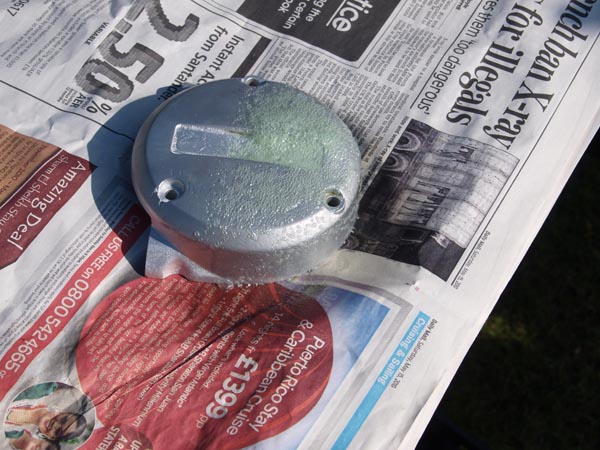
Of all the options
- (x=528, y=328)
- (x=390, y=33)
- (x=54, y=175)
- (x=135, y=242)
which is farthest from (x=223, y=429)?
(x=528, y=328)

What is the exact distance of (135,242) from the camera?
2.31ft

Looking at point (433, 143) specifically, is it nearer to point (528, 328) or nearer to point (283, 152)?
point (283, 152)

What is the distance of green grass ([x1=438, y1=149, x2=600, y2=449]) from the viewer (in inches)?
44.2

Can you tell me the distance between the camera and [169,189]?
649 mm

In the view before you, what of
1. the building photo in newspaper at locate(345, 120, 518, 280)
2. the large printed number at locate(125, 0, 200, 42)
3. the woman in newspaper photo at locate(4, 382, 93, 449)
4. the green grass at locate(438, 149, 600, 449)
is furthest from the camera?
the green grass at locate(438, 149, 600, 449)

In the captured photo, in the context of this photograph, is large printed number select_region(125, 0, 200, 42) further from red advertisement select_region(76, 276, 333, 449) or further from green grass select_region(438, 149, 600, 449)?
green grass select_region(438, 149, 600, 449)

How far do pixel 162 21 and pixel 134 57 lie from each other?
6 cm

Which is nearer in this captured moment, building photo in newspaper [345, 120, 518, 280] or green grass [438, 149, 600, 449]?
building photo in newspaper [345, 120, 518, 280]

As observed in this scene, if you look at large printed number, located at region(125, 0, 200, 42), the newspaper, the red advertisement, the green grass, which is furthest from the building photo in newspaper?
the green grass

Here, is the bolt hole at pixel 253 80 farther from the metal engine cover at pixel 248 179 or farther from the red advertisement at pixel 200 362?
the red advertisement at pixel 200 362

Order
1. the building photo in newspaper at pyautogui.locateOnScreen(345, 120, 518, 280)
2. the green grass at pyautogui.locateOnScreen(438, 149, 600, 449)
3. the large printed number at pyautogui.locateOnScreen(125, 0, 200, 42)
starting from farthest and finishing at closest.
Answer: the green grass at pyautogui.locateOnScreen(438, 149, 600, 449) < the large printed number at pyautogui.locateOnScreen(125, 0, 200, 42) < the building photo in newspaper at pyautogui.locateOnScreen(345, 120, 518, 280)

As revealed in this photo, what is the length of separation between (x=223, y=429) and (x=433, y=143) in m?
0.39

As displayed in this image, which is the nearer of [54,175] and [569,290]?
[54,175]

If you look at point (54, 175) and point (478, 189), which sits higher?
point (478, 189)
